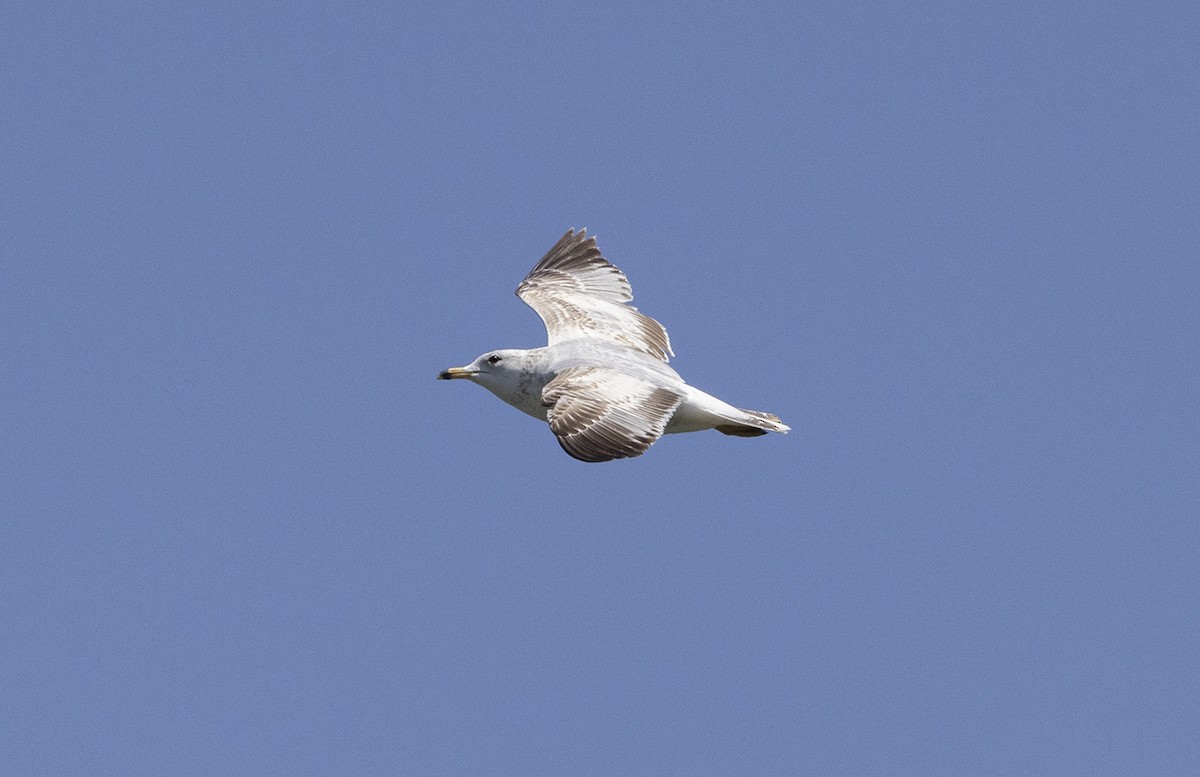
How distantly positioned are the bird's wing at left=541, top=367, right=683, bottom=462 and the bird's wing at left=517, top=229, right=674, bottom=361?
2.98m

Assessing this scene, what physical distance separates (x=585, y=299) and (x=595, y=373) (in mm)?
4897

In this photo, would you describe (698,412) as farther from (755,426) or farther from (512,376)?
(512,376)

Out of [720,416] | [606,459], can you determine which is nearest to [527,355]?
[720,416]

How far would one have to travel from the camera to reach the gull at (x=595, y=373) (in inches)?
687

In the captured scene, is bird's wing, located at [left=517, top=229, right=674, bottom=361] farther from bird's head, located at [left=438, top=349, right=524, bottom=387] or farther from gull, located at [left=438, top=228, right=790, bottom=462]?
bird's head, located at [left=438, top=349, right=524, bottom=387]

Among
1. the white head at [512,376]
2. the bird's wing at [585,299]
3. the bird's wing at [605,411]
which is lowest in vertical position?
the bird's wing at [605,411]

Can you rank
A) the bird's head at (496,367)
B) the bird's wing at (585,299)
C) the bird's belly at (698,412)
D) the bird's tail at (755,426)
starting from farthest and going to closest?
the bird's wing at (585,299) < the bird's head at (496,367) < the bird's tail at (755,426) < the bird's belly at (698,412)

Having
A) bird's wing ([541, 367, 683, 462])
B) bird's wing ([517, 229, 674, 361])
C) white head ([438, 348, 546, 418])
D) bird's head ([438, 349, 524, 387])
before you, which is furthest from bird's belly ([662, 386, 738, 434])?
bird's wing ([517, 229, 674, 361])

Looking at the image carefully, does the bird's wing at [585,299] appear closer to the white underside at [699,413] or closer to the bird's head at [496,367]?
the bird's head at [496,367]

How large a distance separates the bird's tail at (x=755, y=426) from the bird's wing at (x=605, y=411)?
3.89 ft

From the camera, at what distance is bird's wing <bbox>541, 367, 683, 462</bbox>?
1686cm

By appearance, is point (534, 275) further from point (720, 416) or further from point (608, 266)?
point (720, 416)

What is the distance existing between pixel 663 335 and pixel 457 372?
3378 mm

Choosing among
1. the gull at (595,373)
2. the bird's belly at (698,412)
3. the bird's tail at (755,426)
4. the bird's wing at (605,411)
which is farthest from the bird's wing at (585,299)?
the bird's wing at (605,411)
